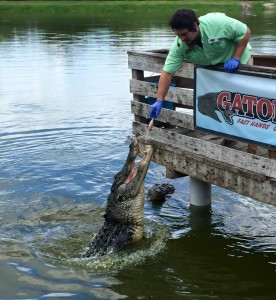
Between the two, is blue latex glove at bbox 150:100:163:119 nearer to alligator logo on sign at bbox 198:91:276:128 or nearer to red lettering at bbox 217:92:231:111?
alligator logo on sign at bbox 198:91:276:128

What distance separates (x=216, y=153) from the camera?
7.96m

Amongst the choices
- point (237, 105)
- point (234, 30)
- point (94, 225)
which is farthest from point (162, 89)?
point (94, 225)

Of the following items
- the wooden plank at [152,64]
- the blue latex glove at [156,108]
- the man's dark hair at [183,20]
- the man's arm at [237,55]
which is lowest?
the blue latex glove at [156,108]

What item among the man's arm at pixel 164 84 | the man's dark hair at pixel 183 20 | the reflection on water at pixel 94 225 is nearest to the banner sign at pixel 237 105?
the man's arm at pixel 164 84

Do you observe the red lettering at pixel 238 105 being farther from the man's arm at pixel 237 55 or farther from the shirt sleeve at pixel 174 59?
the shirt sleeve at pixel 174 59

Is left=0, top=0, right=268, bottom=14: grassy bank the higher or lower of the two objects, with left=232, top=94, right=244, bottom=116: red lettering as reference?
higher

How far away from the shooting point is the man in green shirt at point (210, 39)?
732cm

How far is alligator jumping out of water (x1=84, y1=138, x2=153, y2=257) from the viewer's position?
8.10 metres

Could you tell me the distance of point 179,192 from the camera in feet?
35.5

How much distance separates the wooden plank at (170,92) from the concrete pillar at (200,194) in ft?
5.34

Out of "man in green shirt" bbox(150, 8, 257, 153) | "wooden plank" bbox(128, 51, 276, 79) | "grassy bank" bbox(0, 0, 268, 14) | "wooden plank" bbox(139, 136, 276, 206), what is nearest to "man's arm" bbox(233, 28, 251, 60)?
"man in green shirt" bbox(150, 8, 257, 153)

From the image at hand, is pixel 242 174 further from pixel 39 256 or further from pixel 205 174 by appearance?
pixel 39 256

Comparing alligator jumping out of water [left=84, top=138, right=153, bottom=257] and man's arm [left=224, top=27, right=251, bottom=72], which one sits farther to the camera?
alligator jumping out of water [left=84, top=138, right=153, bottom=257]

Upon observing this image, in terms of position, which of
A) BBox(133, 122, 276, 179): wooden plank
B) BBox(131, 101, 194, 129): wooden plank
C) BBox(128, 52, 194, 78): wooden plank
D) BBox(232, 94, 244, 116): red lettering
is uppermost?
BBox(128, 52, 194, 78): wooden plank
